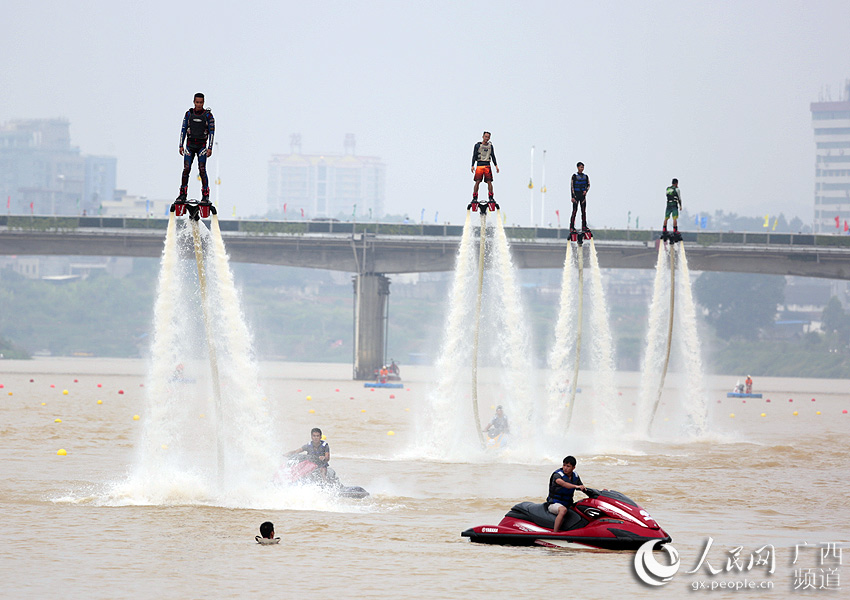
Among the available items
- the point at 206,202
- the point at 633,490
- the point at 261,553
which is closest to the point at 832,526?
the point at 633,490

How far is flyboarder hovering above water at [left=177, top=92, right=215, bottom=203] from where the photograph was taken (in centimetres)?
2573

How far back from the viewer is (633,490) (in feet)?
107

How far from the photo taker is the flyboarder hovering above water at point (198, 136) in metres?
25.7

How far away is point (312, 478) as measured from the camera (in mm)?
30000

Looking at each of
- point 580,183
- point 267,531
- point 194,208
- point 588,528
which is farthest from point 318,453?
point 580,183

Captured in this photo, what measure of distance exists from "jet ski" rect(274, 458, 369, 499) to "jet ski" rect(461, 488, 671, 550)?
19.7 feet

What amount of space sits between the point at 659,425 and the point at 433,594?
1564 inches

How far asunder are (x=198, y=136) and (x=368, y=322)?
230ft

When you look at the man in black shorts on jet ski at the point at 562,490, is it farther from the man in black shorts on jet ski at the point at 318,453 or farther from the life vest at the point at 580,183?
the life vest at the point at 580,183

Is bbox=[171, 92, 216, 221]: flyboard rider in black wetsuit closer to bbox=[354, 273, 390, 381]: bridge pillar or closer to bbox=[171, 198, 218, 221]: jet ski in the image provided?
bbox=[171, 198, 218, 221]: jet ski

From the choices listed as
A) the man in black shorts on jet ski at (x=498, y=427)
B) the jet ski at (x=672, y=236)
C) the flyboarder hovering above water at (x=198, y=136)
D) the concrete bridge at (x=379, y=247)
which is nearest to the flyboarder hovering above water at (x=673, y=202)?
the jet ski at (x=672, y=236)

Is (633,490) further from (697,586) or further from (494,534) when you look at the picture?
(697,586)

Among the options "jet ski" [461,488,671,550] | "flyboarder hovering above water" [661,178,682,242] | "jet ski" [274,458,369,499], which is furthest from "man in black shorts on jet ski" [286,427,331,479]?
"flyboarder hovering above water" [661,178,682,242]

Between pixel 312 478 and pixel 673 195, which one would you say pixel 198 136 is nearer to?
pixel 312 478
